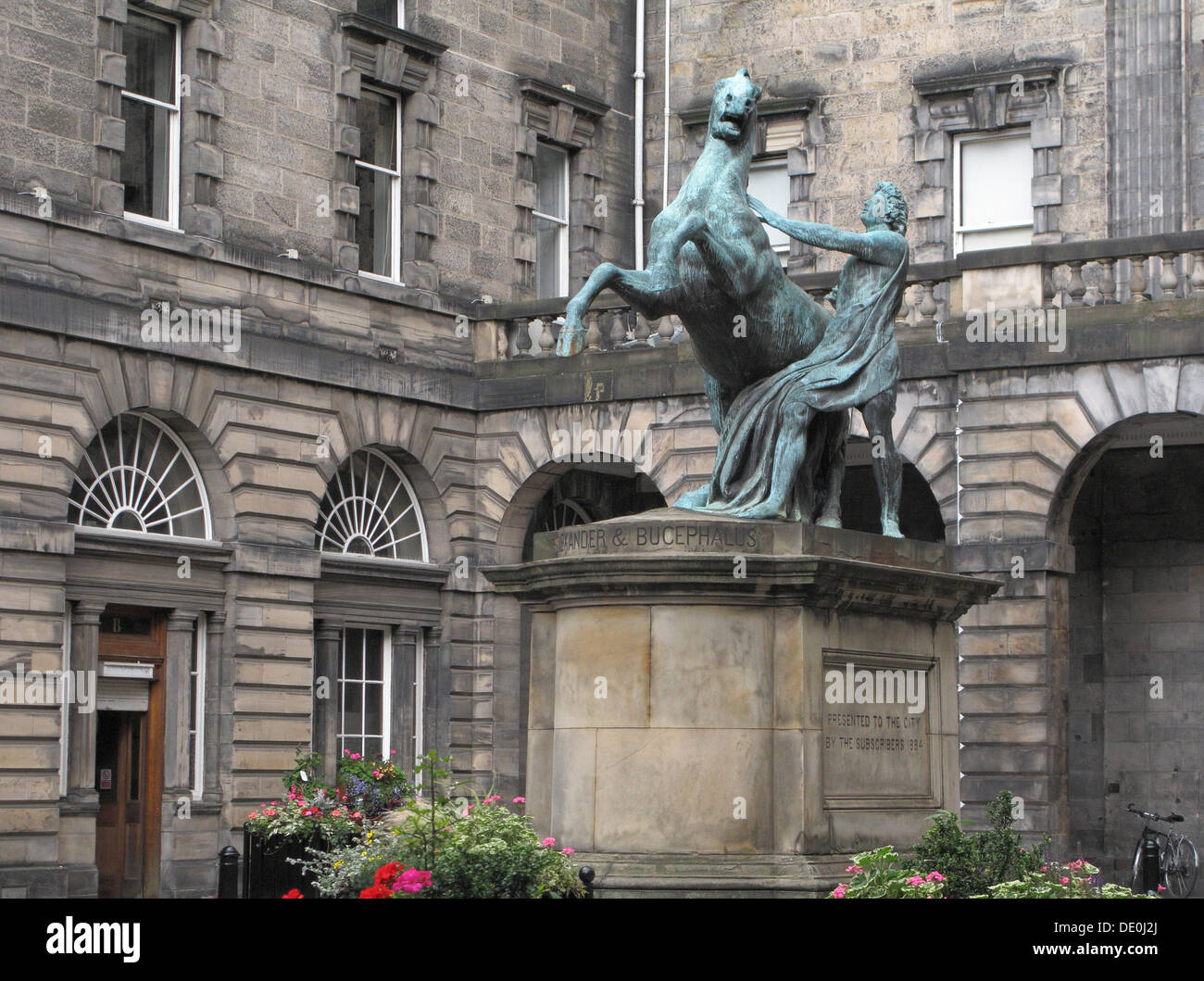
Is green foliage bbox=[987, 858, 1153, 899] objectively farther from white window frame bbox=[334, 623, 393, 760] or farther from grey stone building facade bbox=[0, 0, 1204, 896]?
white window frame bbox=[334, 623, 393, 760]

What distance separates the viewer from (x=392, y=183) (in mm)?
27609

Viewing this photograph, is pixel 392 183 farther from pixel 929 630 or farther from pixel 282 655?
pixel 929 630

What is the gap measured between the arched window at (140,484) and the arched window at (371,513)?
2130mm

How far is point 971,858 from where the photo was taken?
11.5 meters

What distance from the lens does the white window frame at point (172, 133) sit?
24281 mm

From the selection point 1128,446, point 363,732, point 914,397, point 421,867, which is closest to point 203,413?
point 363,732

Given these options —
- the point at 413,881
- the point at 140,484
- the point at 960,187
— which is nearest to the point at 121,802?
the point at 140,484

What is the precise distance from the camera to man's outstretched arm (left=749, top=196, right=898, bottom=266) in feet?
44.3

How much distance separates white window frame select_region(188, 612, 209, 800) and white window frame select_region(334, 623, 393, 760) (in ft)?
7.46

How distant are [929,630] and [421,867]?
13.8ft

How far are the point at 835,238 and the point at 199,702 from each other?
1284 cm

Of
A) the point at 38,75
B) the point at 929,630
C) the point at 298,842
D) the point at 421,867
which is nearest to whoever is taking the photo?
the point at 421,867

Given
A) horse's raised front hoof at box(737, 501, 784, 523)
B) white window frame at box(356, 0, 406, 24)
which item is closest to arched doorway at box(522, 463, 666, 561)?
white window frame at box(356, 0, 406, 24)

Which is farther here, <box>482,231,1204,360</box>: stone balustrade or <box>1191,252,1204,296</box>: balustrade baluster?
<box>482,231,1204,360</box>: stone balustrade
